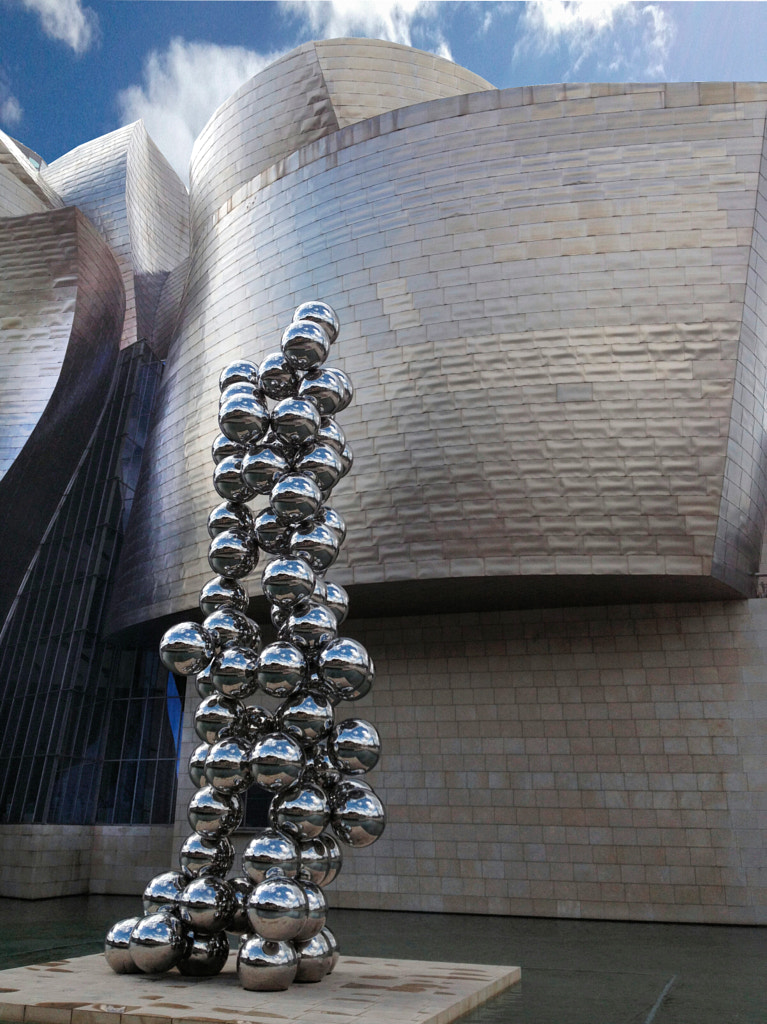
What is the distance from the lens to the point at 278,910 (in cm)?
603

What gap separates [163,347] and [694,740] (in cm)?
1683

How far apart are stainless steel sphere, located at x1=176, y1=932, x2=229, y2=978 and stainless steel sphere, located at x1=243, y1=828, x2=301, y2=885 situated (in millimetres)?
773

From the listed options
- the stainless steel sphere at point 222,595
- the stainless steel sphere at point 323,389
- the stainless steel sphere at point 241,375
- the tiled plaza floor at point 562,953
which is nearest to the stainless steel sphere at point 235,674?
the stainless steel sphere at point 222,595

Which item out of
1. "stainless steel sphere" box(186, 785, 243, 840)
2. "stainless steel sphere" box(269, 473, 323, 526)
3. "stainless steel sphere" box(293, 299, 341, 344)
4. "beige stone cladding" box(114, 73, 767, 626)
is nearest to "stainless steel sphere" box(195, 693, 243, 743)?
"stainless steel sphere" box(186, 785, 243, 840)

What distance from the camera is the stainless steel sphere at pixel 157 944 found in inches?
259

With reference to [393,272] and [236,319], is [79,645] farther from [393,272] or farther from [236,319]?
A: [393,272]

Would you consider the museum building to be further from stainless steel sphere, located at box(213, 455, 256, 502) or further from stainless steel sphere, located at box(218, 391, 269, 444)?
stainless steel sphere, located at box(218, 391, 269, 444)

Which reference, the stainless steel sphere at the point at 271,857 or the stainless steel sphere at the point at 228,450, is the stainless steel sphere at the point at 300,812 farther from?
the stainless steel sphere at the point at 228,450

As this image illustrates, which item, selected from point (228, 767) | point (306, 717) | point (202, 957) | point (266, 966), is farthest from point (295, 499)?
point (202, 957)

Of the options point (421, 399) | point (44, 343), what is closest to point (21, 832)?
point (44, 343)

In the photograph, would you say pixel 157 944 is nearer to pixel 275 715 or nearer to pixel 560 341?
pixel 275 715

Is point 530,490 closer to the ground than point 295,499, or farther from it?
farther from it

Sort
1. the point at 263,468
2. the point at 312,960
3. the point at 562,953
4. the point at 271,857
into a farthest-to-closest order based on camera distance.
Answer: the point at 562,953
the point at 263,468
the point at 312,960
the point at 271,857

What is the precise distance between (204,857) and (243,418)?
3.54 m
